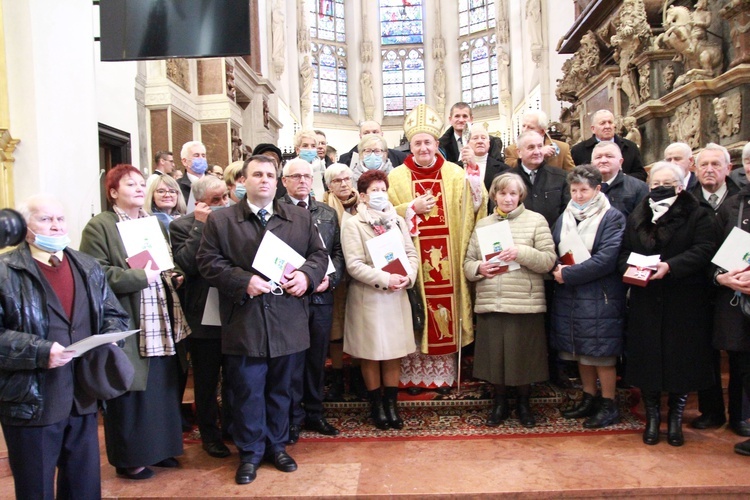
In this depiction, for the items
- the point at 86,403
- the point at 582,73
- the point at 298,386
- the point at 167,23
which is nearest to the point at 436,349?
the point at 298,386

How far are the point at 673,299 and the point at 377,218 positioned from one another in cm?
176

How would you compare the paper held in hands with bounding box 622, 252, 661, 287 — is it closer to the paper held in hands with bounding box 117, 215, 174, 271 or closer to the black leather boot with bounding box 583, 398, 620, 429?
the black leather boot with bounding box 583, 398, 620, 429

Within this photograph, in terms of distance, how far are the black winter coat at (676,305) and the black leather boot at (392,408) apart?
142 cm

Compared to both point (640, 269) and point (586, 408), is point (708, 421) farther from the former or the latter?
point (640, 269)

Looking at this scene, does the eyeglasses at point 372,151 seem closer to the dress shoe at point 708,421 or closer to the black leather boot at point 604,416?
the black leather boot at point 604,416

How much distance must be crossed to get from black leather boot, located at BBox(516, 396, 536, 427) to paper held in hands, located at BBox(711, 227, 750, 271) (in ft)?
4.61

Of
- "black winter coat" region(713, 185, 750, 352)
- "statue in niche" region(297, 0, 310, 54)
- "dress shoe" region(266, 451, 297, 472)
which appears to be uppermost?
"statue in niche" region(297, 0, 310, 54)

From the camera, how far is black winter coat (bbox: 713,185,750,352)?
3.53 meters

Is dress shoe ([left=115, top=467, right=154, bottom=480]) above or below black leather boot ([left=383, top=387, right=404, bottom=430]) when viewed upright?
below

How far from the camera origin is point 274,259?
11.2 ft

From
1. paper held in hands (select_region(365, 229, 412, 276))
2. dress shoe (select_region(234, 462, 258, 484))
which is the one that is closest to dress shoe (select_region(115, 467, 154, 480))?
dress shoe (select_region(234, 462, 258, 484))

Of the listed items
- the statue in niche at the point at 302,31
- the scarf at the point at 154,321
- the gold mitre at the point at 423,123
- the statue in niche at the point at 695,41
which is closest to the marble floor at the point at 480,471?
the scarf at the point at 154,321

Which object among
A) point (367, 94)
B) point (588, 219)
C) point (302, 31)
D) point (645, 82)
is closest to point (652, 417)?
point (588, 219)

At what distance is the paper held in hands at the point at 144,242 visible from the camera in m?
3.36
